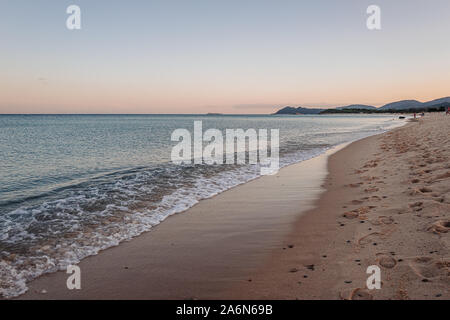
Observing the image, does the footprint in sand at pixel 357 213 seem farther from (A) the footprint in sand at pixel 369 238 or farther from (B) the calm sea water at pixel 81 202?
(B) the calm sea water at pixel 81 202

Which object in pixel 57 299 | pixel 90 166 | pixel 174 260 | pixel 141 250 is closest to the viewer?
pixel 57 299

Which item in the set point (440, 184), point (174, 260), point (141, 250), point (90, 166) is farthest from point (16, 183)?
point (440, 184)

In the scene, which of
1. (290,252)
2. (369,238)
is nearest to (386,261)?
(369,238)

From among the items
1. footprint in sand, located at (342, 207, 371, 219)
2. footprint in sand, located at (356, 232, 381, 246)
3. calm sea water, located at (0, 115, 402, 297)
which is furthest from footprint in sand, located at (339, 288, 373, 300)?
calm sea water, located at (0, 115, 402, 297)

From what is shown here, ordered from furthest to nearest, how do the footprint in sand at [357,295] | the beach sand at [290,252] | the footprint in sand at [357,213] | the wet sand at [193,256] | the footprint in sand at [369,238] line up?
the footprint in sand at [357,213]
the footprint in sand at [369,238]
the wet sand at [193,256]
the beach sand at [290,252]
the footprint in sand at [357,295]

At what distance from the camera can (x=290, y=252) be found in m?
5.42

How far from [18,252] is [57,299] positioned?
2414 millimetres

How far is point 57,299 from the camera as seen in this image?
13.5 ft

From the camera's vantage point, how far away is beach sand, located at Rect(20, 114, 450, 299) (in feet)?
13.4

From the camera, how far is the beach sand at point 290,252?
13.4ft

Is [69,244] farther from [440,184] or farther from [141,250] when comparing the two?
[440,184]

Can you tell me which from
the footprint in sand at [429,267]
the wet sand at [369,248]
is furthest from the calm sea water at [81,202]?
the footprint in sand at [429,267]

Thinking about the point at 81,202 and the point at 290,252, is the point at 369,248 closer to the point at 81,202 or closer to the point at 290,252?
the point at 290,252

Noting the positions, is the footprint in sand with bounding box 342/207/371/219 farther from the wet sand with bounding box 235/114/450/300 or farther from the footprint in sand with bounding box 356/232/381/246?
the footprint in sand with bounding box 356/232/381/246
